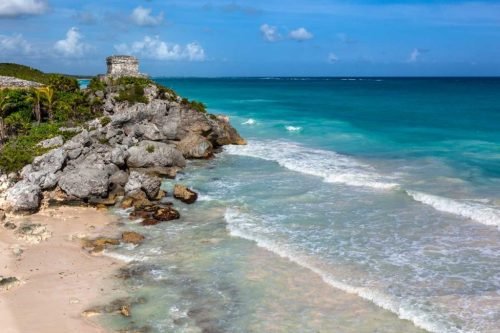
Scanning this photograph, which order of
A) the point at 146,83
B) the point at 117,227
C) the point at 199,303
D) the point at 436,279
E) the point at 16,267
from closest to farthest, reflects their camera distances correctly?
the point at 199,303 < the point at 436,279 < the point at 16,267 < the point at 117,227 < the point at 146,83

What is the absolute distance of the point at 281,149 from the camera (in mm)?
43656

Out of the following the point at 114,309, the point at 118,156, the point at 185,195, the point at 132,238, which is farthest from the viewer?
the point at 118,156

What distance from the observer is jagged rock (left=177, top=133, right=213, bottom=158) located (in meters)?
38.9

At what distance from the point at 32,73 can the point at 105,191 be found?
1836 inches

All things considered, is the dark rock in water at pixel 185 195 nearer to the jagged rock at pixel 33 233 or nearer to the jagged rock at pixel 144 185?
the jagged rock at pixel 144 185

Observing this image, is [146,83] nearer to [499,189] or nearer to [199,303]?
[499,189]

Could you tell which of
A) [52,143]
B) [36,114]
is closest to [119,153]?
[52,143]

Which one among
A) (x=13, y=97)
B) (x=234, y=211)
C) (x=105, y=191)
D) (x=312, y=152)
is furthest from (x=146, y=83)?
(x=234, y=211)

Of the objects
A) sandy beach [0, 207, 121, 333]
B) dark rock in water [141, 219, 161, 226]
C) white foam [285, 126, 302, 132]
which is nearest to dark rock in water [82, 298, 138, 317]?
sandy beach [0, 207, 121, 333]

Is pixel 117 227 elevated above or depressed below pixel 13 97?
below

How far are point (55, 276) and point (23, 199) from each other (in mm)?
8370

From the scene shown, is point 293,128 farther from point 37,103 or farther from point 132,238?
point 132,238

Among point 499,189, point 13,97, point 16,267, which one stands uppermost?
point 13,97

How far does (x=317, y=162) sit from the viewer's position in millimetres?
37281
